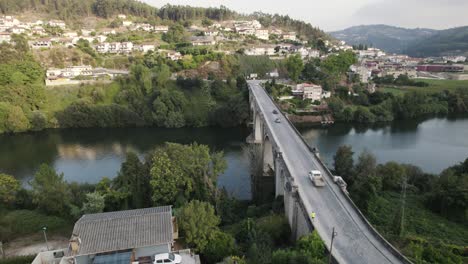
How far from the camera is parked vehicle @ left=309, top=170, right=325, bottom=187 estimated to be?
709 inches

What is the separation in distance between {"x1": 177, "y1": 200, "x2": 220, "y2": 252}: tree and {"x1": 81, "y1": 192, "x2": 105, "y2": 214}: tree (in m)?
6.33

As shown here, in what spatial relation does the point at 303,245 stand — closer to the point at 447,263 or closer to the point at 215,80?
the point at 447,263

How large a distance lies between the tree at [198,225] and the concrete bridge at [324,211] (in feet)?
15.1

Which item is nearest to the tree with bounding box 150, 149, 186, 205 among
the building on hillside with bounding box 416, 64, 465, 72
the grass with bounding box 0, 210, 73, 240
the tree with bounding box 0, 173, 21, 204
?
the grass with bounding box 0, 210, 73, 240

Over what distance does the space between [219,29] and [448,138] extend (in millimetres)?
69703

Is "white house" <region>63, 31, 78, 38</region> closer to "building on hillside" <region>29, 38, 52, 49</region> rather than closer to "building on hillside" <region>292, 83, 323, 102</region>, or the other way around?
"building on hillside" <region>29, 38, 52, 49</region>

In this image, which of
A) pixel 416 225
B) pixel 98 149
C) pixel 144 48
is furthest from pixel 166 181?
pixel 144 48

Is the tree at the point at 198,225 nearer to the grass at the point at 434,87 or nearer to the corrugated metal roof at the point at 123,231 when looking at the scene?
the corrugated metal roof at the point at 123,231

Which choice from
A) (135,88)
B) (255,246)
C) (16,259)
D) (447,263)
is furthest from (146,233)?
(135,88)

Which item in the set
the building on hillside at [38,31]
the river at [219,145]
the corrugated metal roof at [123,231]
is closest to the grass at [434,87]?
the river at [219,145]

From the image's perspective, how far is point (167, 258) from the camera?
1297 cm

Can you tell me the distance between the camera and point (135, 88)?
170 ft

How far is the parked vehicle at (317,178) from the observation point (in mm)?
17997

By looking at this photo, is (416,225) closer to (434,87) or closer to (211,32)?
(434,87)
